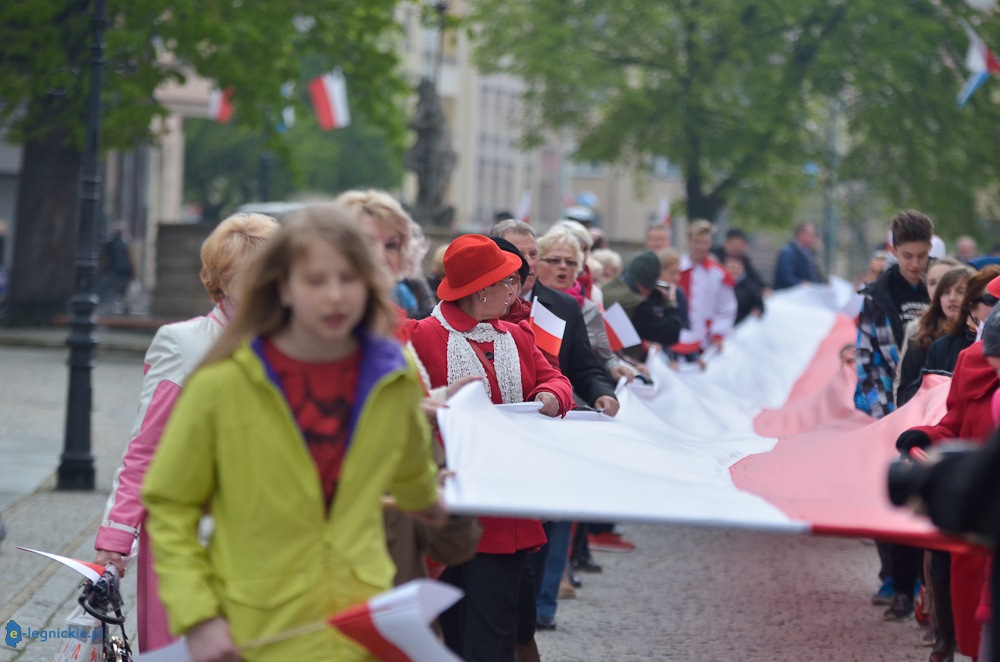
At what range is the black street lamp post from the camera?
12.2 metres

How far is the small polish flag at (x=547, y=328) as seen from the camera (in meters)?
7.29

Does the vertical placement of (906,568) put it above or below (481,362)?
below

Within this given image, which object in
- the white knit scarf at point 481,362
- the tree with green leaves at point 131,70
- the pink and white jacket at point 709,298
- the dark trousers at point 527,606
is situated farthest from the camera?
the tree with green leaves at point 131,70

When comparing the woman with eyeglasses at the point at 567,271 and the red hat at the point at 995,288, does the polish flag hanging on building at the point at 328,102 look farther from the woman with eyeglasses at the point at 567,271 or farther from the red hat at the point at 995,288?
the red hat at the point at 995,288

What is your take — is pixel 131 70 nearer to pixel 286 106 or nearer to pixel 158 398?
pixel 286 106

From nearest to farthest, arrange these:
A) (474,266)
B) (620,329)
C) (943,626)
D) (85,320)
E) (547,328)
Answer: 1. (474,266)
2. (547,328)
3. (943,626)
4. (620,329)
5. (85,320)

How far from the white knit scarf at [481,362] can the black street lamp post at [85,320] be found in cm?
665

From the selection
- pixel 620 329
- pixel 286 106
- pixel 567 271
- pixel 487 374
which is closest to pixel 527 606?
pixel 487 374

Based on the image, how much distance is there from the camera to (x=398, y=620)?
3820 mm

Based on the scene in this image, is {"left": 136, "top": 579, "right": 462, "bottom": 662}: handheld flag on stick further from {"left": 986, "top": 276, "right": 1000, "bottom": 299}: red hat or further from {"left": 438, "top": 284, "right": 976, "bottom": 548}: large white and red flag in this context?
{"left": 986, "top": 276, "right": 1000, "bottom": 299}: red hat

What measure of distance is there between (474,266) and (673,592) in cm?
424

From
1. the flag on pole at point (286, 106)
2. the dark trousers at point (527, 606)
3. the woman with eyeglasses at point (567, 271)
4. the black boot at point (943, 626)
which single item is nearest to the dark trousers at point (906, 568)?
the black boot at point (943, 626)

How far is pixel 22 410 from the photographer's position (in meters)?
16.8

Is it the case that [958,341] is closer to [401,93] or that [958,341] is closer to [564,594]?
[564,594]
